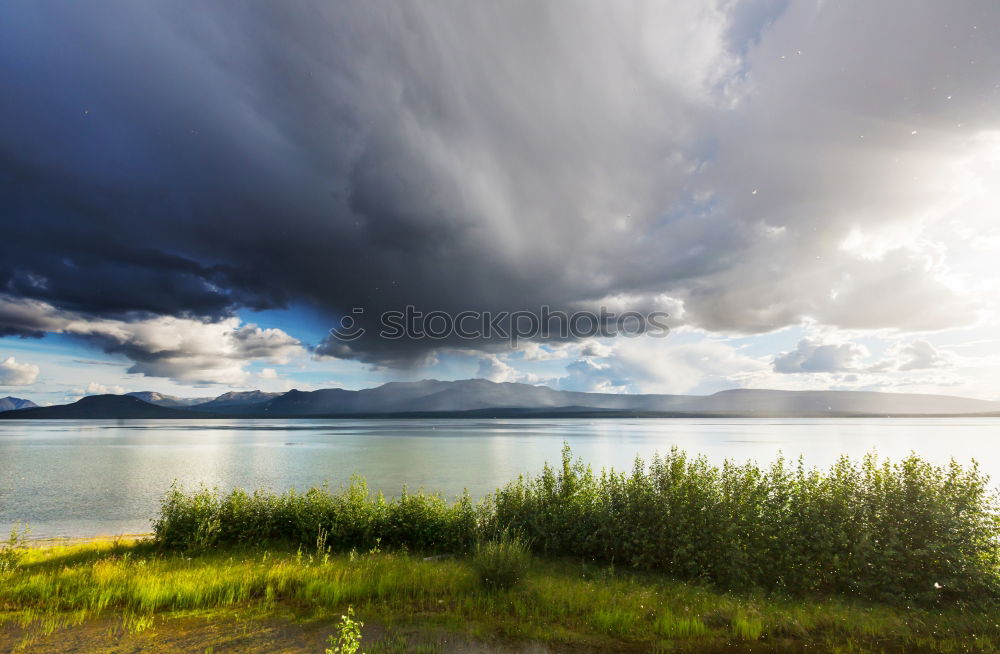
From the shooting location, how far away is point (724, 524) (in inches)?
590

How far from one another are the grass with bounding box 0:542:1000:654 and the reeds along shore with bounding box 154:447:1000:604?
0.90m

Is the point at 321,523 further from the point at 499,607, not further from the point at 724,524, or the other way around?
the point at 724,524

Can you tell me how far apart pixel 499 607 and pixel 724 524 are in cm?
793

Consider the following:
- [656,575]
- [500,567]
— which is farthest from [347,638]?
[656,575]

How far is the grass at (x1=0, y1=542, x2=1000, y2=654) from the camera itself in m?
10.8

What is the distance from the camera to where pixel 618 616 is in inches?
454

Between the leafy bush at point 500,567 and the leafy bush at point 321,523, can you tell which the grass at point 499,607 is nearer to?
the leafy bush at point 500,567

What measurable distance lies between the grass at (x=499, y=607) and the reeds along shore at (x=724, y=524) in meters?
0.90

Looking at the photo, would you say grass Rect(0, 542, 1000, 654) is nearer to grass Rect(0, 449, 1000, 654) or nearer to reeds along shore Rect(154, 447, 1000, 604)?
grass Rect(0, 449, 1000, 654)

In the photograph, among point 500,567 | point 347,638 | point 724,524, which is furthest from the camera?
point 724,524

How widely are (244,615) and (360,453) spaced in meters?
89.6

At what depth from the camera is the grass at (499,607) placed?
10.8 metres

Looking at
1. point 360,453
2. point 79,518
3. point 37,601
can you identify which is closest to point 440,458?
point 360,453

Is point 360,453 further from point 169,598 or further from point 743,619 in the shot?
point 743,619
